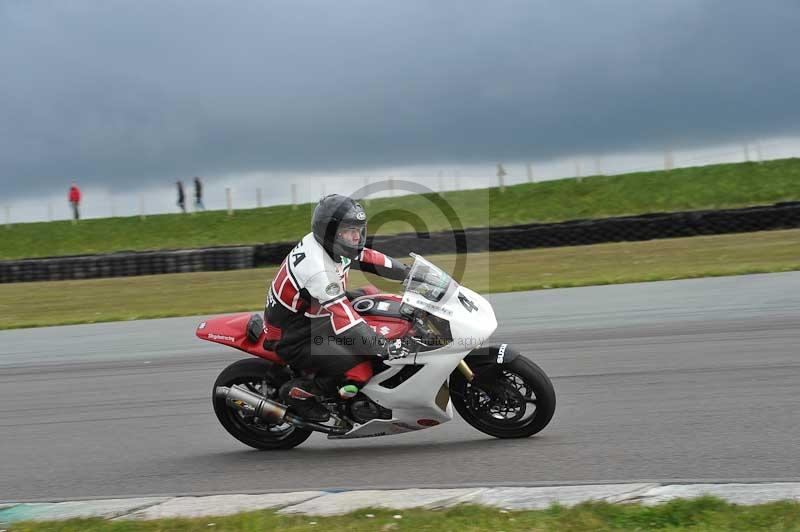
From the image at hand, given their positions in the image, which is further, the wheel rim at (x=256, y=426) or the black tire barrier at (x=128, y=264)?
the black tire barrier at (x=128, y=264)

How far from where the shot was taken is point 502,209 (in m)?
38.4

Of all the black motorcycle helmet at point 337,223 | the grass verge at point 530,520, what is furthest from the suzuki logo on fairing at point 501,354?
the grass verge at point 530,520

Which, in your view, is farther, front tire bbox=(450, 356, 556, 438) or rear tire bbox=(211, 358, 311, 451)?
rear tire bbox=(211, 358, 311, 451)

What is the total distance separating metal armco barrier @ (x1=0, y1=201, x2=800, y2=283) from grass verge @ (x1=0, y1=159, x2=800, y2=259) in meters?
8.31

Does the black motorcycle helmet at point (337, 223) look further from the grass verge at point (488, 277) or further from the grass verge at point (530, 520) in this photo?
the grass verge at point (488, 277)

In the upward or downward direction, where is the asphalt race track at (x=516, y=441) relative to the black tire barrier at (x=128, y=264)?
downward

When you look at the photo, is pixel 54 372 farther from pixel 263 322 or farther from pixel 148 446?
pixel 263 322

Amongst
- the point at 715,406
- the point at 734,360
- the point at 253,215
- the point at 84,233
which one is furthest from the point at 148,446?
the point at 84,233

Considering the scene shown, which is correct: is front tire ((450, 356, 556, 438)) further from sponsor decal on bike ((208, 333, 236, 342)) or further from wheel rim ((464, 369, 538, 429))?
sponsor decal on bike ((208, 333, 236, 342))

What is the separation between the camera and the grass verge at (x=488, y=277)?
55.0 ft

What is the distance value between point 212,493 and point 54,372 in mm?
6110

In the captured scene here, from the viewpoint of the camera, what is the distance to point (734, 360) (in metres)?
8.63

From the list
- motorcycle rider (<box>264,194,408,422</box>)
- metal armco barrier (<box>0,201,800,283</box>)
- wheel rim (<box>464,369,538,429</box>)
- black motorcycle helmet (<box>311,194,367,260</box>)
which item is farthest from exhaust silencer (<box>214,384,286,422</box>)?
metal armco barrier (<box>0,201,800,283</box>)

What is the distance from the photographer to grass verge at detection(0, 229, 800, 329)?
16.8 metres
